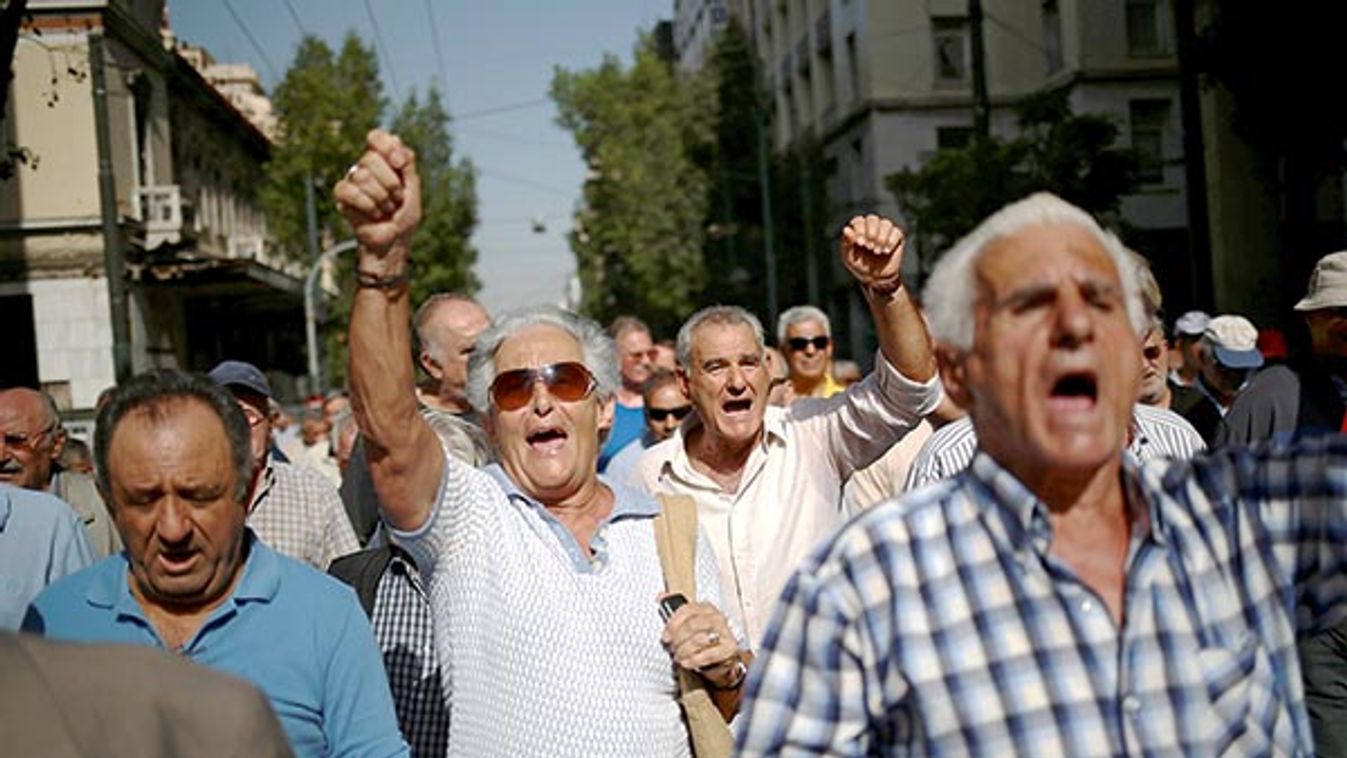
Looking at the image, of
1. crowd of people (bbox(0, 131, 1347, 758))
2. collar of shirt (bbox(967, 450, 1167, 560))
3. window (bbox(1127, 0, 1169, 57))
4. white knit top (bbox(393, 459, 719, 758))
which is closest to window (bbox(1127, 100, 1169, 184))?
window (bbox(1127, 0, 1169, 57))

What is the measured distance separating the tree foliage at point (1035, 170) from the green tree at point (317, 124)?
19.5 m

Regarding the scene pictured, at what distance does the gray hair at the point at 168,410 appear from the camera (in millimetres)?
3215

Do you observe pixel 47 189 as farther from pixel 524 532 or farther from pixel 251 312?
pixel 524 532

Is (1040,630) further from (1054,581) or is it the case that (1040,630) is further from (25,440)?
(25,440)

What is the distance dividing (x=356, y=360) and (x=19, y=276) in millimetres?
29024

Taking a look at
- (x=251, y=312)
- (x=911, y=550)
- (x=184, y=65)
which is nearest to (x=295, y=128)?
(x=184, y=65)

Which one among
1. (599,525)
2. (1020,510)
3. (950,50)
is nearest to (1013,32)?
(950,50)

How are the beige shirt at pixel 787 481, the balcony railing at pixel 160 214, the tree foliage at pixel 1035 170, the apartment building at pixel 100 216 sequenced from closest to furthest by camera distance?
the beige shirt at pixel 787 481 → the tree foliage at pixel 1035 170 → the apartment building at pixel 100 216 → the balcony railing at pixel 160 214

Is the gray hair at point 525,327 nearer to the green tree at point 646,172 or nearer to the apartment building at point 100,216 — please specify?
the apartment building at point 100,216

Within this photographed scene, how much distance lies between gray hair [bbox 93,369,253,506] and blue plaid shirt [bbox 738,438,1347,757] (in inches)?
56.3

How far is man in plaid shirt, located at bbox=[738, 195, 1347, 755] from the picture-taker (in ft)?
7.29

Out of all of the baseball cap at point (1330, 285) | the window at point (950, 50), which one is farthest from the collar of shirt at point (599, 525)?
the window at point (950, 50)

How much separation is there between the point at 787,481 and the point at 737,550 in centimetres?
33

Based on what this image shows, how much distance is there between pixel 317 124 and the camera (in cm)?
3756
